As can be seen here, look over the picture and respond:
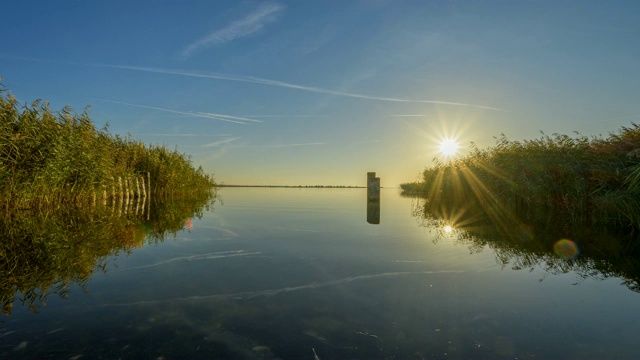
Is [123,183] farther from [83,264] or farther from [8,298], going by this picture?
[8,298]

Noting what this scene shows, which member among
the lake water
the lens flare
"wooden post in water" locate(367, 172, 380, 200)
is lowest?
the lake water

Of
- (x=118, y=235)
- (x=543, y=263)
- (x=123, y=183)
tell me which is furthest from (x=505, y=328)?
(x=123, y=183)

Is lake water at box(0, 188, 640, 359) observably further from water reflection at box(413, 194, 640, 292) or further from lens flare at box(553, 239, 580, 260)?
lens flare at box(553, 239, 580, 260)

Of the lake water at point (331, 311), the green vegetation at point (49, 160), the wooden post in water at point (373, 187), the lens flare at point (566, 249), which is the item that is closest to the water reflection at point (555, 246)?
the lens flare at point (566, 249)

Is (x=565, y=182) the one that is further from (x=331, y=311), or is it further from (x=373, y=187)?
(x=331, y=311)

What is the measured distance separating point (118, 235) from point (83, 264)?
286cm

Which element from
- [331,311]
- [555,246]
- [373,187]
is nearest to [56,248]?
[331,311]

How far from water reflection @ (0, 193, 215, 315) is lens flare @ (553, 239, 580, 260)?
288 inches

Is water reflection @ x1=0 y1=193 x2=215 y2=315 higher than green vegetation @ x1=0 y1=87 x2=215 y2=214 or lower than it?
lower

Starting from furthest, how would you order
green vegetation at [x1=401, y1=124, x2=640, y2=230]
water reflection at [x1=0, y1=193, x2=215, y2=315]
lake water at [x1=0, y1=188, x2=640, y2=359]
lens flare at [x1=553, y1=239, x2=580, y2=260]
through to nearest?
green vegetation at [x1=401, y1=124, x2=640, y2=230] → lens flare at [x1=553, y1=239, x2=580, y2=260] → water reflection at [x1=0, y1=193, x2=215, y2=315] → lake water at [x1=0, y1=188, x2=640, y2=359]

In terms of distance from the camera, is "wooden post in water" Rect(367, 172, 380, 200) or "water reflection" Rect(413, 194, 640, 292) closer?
"water reflection" Rect(413, 194, 640, 292)

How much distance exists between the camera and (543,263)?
5410 millimetres

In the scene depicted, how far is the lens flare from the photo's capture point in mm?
6071

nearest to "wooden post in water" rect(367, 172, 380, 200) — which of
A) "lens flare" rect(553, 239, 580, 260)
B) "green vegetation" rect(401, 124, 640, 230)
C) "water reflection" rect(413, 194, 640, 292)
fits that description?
"green vegetation" rect(401, 124, 640, 230)
